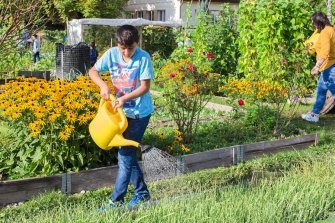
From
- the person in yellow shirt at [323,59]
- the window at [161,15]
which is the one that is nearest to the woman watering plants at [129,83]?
the person in yellow shirt at [323,59]

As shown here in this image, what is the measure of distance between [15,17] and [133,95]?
118 cm

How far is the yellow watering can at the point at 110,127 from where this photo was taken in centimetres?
471

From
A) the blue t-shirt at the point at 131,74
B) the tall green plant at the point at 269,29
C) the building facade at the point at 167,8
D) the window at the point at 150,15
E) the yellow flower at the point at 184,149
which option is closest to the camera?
the blue t-shirt at the point at 131,74

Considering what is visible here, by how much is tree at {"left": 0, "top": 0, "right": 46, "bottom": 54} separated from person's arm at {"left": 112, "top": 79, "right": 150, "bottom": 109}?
105 centimetres

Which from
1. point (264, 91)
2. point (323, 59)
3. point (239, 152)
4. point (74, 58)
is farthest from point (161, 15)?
point (239, 152)

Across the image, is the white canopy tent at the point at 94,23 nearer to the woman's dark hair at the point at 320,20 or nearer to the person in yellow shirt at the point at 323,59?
the person in yellow shirt at the point at 323,59

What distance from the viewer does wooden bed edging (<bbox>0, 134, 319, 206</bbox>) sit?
5.36m

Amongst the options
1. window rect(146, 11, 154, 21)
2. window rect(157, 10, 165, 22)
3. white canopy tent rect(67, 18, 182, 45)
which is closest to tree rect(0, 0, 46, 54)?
white canopy tent rect(67, 18, 182, 45)

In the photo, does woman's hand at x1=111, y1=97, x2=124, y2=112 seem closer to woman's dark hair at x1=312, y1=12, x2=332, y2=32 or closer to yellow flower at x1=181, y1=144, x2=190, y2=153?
yellow flower at x1=181, y1=144, x2=190, y2=153

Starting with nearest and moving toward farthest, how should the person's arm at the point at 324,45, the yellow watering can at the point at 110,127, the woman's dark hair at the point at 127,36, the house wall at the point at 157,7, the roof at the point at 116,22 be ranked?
the yellow watering can at the point at 110,127
the woman's dark hair at the point at 127,36
the person's arm at the point at 324,45
the roof at the point at 116,22
the house wall at the point at 157,7

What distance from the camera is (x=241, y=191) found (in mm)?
4793

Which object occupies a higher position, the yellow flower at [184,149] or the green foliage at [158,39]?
the green foliage at [158,39]

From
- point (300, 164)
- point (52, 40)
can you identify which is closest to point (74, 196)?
point (300, 164)

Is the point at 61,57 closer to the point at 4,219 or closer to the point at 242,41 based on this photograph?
the point at 242,41
